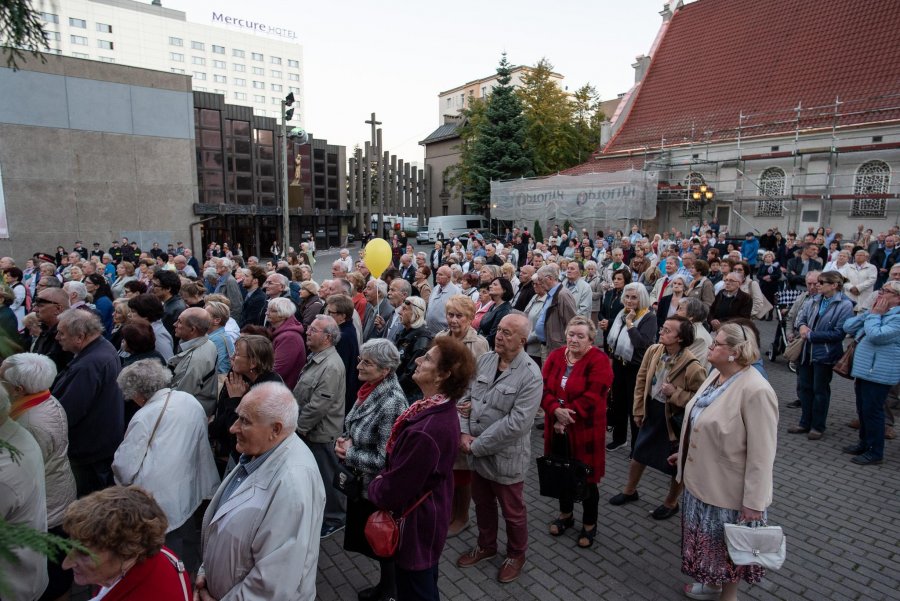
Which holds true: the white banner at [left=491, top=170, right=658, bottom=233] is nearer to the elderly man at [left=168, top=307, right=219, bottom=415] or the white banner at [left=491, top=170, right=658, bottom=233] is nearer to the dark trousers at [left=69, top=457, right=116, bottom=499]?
the elderly man at [left=168, top=307, right=219, bottom=415]

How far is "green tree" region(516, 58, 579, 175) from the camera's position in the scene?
36.8 m

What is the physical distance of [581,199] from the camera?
1030 inches

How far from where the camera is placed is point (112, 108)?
23328 millimetres

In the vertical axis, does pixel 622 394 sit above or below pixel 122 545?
below

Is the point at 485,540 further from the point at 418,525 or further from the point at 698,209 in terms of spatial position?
the point at 698,209

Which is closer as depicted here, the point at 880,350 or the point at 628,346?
the point at 880,350

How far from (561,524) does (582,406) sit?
117 cm

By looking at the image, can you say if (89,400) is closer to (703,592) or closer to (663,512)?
(703,592)

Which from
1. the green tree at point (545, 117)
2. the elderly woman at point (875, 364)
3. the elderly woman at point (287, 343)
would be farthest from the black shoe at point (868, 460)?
the green tree at point (545, 117)

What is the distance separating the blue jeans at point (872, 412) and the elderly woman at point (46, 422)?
7140 millimetres

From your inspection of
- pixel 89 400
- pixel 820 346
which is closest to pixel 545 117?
→ pixel 820 346

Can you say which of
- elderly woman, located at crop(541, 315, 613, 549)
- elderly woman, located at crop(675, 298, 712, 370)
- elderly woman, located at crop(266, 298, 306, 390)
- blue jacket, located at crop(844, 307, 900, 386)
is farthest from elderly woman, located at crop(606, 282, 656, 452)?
elderly woman, located at crop(266, 298, 306, 390)

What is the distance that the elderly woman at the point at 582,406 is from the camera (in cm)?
395

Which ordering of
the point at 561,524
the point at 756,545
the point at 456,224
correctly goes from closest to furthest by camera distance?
1. the point at 756,545
2. the point at 561,524
3. the point at 456,224
